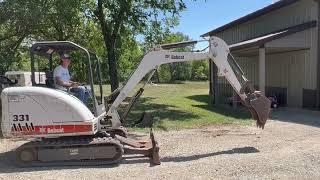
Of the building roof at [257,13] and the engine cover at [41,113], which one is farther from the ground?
the building roof at [257,13]

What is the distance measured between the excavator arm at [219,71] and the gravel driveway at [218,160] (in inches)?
39.1

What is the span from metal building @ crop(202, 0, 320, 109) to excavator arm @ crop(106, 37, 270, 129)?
8.96 m

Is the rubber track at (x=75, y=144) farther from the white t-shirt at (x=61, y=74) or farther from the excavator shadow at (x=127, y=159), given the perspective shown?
the white t-shirt at (x=61, y=74)

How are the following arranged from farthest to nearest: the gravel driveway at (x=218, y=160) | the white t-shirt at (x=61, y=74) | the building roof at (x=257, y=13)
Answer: the building roof at (x=257, y=13), the white t-shirt at (x=61, y=74), the gravel driveway at (x=218, y=160)

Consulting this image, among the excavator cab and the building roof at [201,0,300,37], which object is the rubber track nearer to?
the excavator cab

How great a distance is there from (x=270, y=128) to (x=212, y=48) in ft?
16.1

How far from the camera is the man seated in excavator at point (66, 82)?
1052cm

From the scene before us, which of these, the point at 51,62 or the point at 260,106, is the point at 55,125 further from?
the point at 260,106

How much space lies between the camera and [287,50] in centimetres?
2334

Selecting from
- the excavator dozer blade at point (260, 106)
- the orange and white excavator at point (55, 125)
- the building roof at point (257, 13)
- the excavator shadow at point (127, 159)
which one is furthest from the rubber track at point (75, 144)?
the building roof at point (257, 13)

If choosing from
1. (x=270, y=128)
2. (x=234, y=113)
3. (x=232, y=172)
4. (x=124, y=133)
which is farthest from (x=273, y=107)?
(x=232, y=172)

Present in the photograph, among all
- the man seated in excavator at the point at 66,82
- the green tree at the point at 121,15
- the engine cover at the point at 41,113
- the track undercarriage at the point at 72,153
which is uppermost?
the green tree at the point at 121,15

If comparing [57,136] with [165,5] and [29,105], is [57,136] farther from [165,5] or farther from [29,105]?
[165,5]

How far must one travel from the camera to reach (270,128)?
15289 mm
